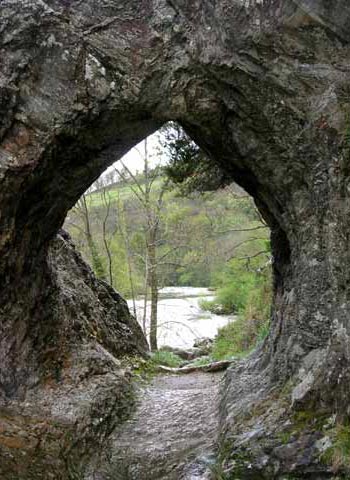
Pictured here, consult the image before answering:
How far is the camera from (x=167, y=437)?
6.16 metres

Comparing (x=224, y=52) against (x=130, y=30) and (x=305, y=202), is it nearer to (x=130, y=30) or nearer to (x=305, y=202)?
(x=130, y=30)

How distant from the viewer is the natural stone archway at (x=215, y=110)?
15.6 feet

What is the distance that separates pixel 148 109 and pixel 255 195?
7.02 feet

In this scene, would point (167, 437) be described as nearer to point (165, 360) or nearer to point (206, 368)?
point (206, 368)

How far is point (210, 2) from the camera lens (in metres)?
5.11

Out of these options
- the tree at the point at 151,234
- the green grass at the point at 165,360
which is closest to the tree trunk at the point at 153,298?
the tree at the point at 151,234

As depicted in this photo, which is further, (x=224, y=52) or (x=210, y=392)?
(x=210, y=392)

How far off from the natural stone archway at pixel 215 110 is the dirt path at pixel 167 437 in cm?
57

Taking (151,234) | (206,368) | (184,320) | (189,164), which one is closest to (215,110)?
(189,164)

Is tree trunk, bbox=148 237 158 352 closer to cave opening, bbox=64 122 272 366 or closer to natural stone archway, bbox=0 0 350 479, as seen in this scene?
cave opening, bbox=64 122 272 366

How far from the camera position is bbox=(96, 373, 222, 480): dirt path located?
5.26 metres

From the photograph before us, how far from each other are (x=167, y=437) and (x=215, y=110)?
158 inches

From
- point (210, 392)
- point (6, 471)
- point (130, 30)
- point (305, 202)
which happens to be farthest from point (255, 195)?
point (6, 471)

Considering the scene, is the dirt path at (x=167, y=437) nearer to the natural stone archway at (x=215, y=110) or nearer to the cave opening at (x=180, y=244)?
the natural stone archway at (x=215, y=110)
